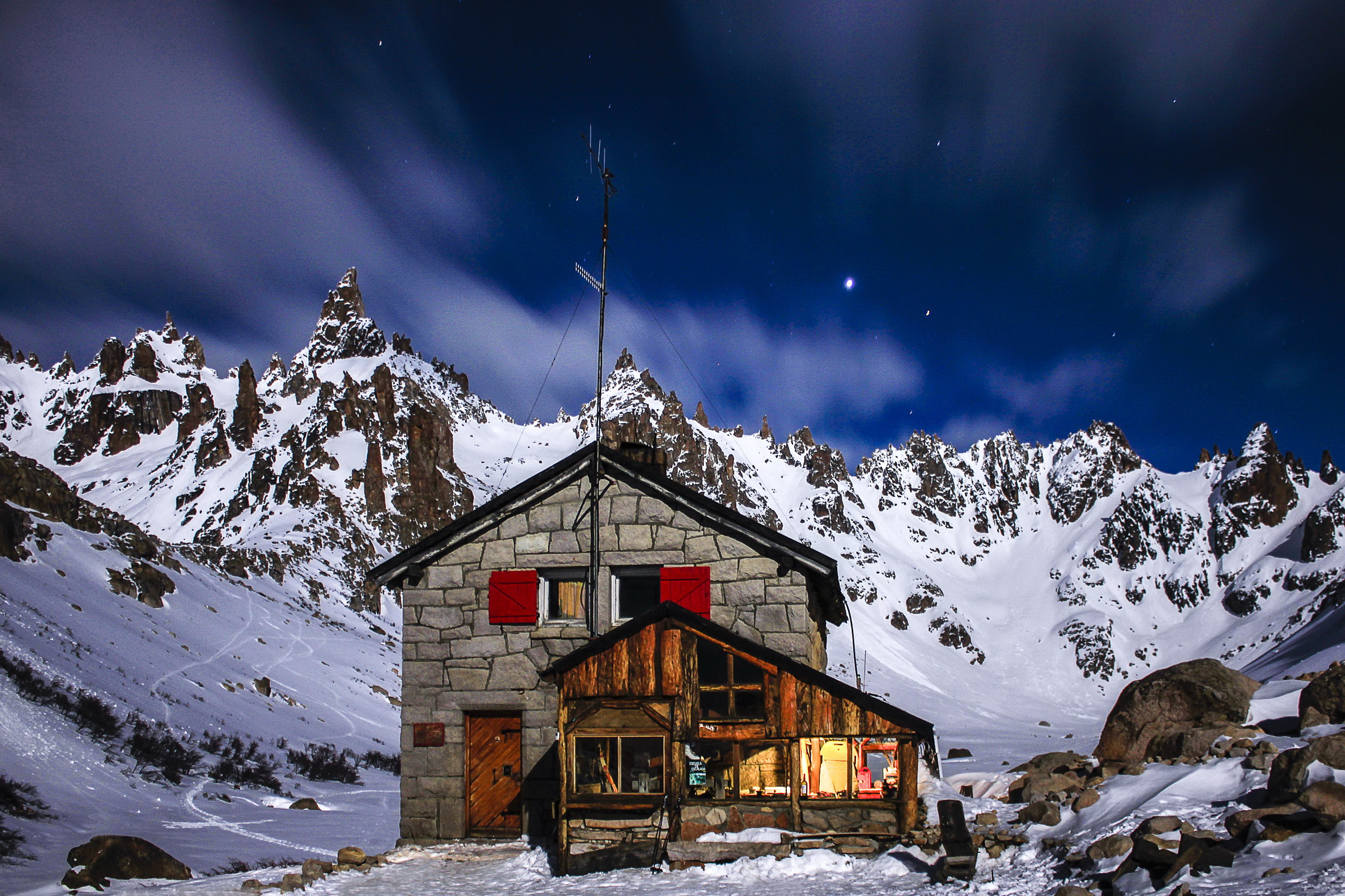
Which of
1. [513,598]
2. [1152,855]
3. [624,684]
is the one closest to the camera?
[1152,855]

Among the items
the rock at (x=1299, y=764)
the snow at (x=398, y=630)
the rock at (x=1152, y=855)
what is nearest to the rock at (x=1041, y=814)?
the snow at (x=398, y=630)

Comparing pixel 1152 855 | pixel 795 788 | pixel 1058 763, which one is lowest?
pixel 1058 763

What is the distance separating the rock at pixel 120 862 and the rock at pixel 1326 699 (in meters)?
15.9

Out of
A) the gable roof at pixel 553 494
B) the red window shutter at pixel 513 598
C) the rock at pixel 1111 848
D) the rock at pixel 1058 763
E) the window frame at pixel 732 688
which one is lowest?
the rock at pixel 1058 763

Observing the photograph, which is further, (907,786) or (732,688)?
(732,688)

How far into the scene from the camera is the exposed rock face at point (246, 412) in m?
134

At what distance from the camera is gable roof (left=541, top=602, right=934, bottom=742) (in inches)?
407

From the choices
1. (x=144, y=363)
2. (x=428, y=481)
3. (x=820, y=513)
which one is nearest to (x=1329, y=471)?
(x=820, y=513)

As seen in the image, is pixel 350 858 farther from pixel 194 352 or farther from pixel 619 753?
pixel 194 352

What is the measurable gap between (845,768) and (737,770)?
6661 millimetres

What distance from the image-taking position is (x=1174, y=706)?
13.4m

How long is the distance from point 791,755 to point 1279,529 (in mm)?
208506

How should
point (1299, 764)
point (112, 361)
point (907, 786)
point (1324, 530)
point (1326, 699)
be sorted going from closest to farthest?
point (1299, 764) → point (907, 786) → point (1326, 699) → point (1324, 530) → point (112, 361)

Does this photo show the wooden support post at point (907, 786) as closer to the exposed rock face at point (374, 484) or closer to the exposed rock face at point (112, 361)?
the exposed rock face at point (374, 484)
